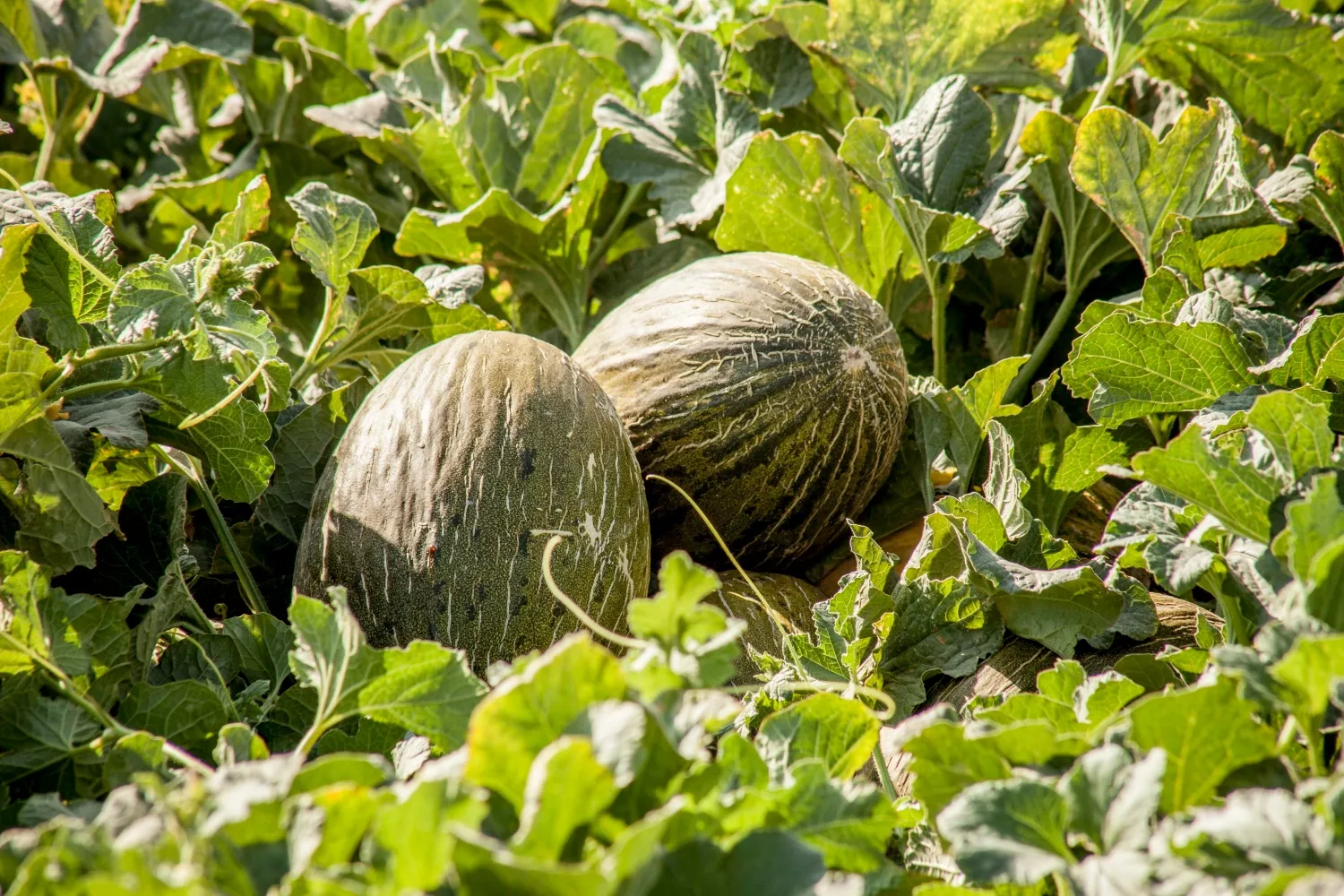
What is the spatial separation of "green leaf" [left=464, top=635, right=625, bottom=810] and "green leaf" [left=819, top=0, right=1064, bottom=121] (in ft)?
4.39

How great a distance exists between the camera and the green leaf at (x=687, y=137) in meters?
1.80

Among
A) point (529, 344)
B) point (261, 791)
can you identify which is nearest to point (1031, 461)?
point (529, 344)

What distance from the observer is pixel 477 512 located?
1258 millimetres

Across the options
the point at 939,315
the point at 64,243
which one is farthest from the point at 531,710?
the point at 939,315

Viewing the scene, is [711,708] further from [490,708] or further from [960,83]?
[960,83]

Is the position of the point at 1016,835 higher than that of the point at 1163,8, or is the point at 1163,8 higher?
the point at 1163,8

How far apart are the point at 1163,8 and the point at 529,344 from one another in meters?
1.12

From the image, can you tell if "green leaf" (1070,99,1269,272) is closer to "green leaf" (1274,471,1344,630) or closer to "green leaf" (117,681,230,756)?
"green leaf" (1274,471,1344,630)

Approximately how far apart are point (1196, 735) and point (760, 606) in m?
0.73

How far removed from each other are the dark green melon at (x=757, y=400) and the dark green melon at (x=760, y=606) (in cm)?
5

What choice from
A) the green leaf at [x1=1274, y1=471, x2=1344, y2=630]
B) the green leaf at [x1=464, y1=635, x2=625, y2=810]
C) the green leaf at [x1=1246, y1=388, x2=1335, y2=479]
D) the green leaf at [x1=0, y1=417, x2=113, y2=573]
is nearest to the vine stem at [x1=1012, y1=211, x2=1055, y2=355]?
the green leaf at [x1=1246, y1=388, x2=1335, y2=479]

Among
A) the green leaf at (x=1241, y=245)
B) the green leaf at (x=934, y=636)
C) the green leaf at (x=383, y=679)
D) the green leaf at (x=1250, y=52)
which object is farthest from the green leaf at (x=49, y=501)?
the green leaf at (x=1250, y=52)

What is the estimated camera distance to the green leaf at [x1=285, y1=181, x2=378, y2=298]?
146cm

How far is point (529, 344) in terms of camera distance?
1386 millimetres
